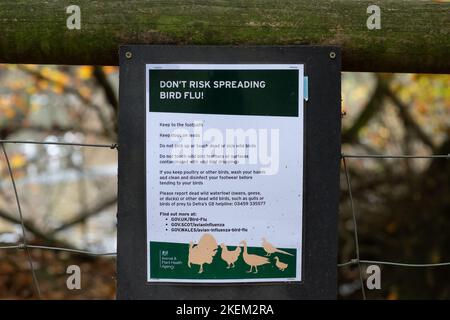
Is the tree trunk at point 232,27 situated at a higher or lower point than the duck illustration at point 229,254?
higher

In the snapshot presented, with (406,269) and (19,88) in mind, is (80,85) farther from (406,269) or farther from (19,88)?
(406,269)

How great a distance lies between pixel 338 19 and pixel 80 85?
5415 mm

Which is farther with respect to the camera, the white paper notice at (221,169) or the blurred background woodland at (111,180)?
the blurred background woodland at (111,180)

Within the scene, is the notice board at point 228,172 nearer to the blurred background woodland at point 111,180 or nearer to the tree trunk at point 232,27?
the tree trunk at point 232,27

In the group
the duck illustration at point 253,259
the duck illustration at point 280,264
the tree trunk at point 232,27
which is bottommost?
the duck illustration at point 280,264

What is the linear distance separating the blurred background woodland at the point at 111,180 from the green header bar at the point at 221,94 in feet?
10.7

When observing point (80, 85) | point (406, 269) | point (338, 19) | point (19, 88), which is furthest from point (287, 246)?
point (19, 88)

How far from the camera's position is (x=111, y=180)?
840cm

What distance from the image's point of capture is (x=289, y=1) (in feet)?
7.11

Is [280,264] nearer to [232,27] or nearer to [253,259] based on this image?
[253,259]

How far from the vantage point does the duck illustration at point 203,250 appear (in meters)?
2.06

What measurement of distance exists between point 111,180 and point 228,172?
21.4 ft
